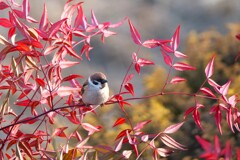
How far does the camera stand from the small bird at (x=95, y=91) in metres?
2.04

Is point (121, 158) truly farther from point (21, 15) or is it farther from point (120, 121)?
point (21, 15)

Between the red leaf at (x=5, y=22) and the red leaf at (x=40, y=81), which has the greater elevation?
the red leaf at (x=5, y=22)

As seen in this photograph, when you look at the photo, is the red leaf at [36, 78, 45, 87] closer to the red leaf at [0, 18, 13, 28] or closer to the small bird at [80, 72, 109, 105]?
the red leaf at [0, 18, 13, 28]

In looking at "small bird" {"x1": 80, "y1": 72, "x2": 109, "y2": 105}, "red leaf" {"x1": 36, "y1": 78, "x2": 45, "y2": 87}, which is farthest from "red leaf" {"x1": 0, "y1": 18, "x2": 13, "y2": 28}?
"small bird" {"x1": 80, "y1": 72, "x2": 109, "y2": 105}

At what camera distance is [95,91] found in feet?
6.95

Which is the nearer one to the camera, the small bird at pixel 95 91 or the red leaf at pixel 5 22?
the red leaf at pixel 5 22

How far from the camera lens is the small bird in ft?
6.69

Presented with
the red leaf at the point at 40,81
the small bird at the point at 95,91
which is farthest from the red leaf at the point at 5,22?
the small bird at the point at 95,91

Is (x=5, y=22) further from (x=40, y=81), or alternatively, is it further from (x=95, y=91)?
(x=95, y=91)

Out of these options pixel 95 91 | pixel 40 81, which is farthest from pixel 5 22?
pixel 95 91

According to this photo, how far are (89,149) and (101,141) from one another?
9.12ft

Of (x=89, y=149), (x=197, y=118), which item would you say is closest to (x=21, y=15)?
(x=89, y=149)

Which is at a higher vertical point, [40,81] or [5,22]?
[5,22]

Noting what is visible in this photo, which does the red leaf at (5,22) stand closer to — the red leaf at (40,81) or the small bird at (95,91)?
the red leaf at (40,81)
